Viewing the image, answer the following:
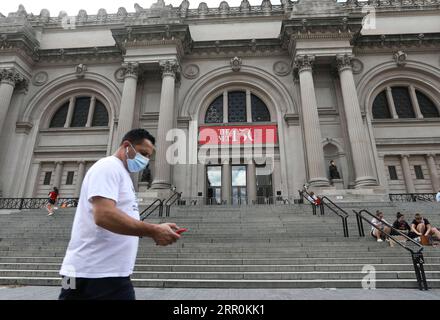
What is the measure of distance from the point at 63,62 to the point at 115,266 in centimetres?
2576

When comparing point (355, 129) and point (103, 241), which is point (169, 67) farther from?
point (103, 241)

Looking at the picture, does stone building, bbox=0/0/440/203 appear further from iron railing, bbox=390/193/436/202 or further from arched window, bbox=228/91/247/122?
iron railing, bbox=390/193/436/202

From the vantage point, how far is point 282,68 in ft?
70.9

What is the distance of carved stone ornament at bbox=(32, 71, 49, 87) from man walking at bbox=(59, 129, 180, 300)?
2523 centimetres

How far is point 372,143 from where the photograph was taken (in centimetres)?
1936

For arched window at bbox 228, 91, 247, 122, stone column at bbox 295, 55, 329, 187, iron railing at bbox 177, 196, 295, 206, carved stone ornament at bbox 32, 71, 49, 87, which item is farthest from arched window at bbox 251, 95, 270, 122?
carved stone ornament at bbox 32, 71, 49, 87

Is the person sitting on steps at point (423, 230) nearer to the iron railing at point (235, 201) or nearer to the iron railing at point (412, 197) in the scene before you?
the iron railing at point (235, 201)

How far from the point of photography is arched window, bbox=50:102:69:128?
73.0 ft

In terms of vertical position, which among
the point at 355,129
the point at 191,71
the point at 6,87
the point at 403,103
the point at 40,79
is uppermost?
the point at 191,71

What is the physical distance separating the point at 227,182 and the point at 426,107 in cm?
1598

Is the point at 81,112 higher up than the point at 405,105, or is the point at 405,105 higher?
the point at 81,112

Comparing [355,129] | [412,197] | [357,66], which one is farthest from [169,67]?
[412,197]
